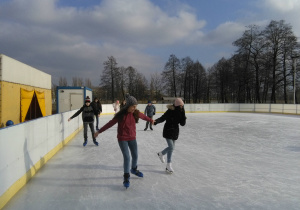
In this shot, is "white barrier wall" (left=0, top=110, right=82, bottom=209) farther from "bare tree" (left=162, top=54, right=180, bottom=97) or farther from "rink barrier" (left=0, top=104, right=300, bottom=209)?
"bare tree" (left=162, top=54, right=180, bottom=97)

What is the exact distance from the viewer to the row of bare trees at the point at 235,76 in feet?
96.2

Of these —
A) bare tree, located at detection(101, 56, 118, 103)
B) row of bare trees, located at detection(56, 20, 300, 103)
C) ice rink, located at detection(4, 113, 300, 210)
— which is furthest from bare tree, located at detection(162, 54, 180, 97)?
ice rink, located at detection(4, 113, 300, 210)

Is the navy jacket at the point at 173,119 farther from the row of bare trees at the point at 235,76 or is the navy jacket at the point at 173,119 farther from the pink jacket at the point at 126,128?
the row of bare trees at the point at 235,76

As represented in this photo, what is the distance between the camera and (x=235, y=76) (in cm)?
3631

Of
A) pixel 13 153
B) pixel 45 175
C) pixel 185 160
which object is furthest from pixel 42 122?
pixel 185 160

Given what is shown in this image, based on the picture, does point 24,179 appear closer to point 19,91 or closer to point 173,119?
point 173,119

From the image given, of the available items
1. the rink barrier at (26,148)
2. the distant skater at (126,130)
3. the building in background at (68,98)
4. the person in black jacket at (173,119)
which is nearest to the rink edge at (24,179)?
the rink barrier at (26,148)

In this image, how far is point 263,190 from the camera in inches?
146

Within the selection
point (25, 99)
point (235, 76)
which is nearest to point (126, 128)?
point (25, 99)

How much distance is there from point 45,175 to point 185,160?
3.18 meters

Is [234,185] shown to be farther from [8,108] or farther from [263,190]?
[8,108]

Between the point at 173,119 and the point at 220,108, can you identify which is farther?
the point at 220,108

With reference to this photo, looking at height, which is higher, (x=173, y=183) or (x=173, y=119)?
(x=173, y=119)

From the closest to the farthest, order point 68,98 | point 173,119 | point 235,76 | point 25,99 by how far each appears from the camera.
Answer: point 173,119 < point 25,99 < point 68,98 < point 235,76
